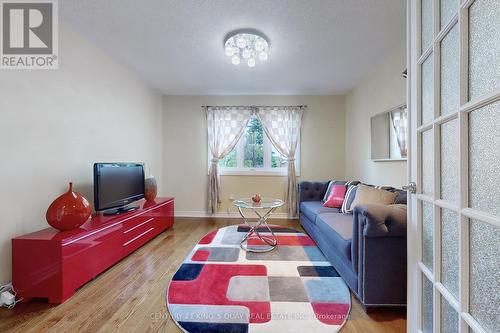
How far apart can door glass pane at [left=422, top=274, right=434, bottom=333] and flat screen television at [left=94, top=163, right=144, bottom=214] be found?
2.74 m

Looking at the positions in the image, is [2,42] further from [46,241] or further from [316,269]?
[316,269]

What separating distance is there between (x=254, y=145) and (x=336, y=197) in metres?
1.93

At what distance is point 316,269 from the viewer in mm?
2293

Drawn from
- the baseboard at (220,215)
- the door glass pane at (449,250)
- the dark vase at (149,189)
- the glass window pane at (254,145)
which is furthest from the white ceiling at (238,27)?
the baseboard at (220,215)

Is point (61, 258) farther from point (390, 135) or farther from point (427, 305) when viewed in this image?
point (390, 135)

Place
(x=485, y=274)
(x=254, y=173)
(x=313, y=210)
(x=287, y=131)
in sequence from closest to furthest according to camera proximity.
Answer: (x=485, y=274) < (x=313, y=210) < (x=287, y=131) < (x=254, y=173)

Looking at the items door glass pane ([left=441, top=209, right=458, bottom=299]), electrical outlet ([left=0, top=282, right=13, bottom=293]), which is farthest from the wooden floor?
door glass pane ([left=441, top=209, right=458, bottom=299])

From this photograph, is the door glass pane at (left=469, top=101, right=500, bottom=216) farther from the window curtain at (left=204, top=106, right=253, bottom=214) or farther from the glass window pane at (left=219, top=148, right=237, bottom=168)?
the glass window pane at (left=219, top=148, right=237, bottom=168)

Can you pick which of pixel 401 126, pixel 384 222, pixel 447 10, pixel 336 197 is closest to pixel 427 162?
pixel 447 10

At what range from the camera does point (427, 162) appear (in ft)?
3.45

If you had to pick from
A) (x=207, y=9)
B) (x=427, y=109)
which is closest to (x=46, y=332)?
(x=427, y=109)

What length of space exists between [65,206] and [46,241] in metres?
0.30

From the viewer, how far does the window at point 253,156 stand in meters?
4.57

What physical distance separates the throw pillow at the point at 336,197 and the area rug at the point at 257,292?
719mm
